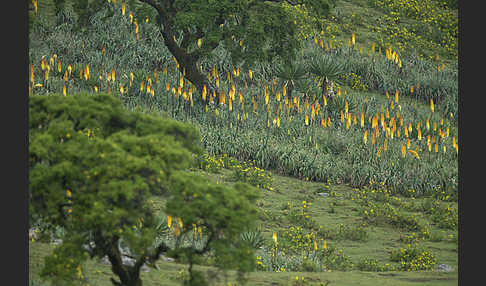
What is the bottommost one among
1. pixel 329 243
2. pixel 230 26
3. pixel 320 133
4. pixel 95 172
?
pixel 329 243

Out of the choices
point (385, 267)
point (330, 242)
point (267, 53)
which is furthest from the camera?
point (267, 53)

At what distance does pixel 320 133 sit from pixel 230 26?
4199mm

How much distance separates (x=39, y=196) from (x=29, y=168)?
0.32m

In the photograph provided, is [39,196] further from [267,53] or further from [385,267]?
[267,53]

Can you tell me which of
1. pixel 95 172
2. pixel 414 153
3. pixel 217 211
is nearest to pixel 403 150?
pixel 414 153

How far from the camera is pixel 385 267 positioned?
1129cm

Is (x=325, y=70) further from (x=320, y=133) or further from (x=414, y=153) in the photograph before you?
(x=414, y=153)

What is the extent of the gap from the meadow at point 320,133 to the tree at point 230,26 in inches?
32.7

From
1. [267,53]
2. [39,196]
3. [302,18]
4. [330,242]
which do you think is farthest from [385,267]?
[302,18]

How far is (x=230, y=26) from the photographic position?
19.1 m

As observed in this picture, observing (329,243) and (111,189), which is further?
(329,243)

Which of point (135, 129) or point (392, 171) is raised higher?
point (135, 129)

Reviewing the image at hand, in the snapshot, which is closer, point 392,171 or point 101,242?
point 101,242

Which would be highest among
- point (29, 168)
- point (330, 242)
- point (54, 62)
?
point (29, 168)
